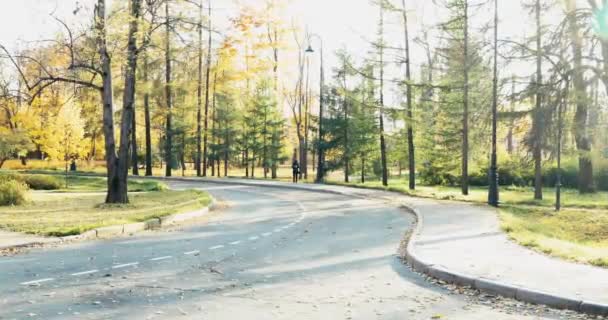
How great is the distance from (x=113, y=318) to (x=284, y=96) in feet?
183

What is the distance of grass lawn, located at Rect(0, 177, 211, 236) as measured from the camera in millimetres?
14445

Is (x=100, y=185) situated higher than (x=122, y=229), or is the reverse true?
(x=100, y=185)

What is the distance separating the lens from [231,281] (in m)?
8.51

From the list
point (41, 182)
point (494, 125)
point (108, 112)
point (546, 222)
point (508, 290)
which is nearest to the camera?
point (508, 290)

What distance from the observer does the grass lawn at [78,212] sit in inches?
569

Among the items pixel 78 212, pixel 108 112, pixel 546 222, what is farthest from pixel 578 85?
pixel 78 212

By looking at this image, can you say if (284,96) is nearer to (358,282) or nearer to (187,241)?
(187,241)

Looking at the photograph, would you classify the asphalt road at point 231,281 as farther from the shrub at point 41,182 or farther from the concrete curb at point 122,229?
the shrub at point 41,182

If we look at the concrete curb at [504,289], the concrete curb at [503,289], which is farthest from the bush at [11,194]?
the concrete curb at [504,289]

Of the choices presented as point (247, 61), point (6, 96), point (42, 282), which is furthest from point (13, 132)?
point (42, 282)

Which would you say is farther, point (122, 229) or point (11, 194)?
point (11, 194)

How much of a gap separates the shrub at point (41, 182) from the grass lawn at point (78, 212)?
6.22m

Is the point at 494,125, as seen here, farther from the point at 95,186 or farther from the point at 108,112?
the point at 95,186

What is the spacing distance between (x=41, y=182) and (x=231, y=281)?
26507 millimetres
